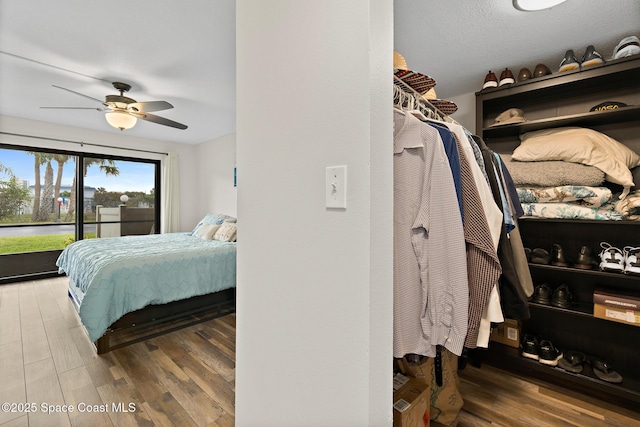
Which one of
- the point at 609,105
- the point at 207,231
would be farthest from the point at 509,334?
the point at 207,231

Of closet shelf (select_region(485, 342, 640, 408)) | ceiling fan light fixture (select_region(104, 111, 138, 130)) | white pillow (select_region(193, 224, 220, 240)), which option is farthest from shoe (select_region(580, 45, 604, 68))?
white pillow (select_region(193, 224, 220, 240))

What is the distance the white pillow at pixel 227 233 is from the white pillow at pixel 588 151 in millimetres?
3161

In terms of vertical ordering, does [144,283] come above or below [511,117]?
below

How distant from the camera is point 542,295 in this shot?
6.72 ft

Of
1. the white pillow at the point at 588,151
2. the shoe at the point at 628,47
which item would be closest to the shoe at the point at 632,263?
the white pillow at the point at 588,151

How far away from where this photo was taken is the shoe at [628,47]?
174 cm

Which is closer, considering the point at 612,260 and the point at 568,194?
the point at 612,260

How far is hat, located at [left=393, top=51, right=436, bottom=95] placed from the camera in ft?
4.02

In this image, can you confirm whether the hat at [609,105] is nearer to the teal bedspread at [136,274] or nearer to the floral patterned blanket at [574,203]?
the floral patterned blanket at [574,203]

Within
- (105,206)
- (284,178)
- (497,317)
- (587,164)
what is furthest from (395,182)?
(105,206)

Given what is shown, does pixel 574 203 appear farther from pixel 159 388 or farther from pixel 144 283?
pixel 144 283

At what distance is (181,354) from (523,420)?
95.2 inches

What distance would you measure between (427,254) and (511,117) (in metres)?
1.88

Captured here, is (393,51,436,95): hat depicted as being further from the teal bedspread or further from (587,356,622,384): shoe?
the teal bedspread
